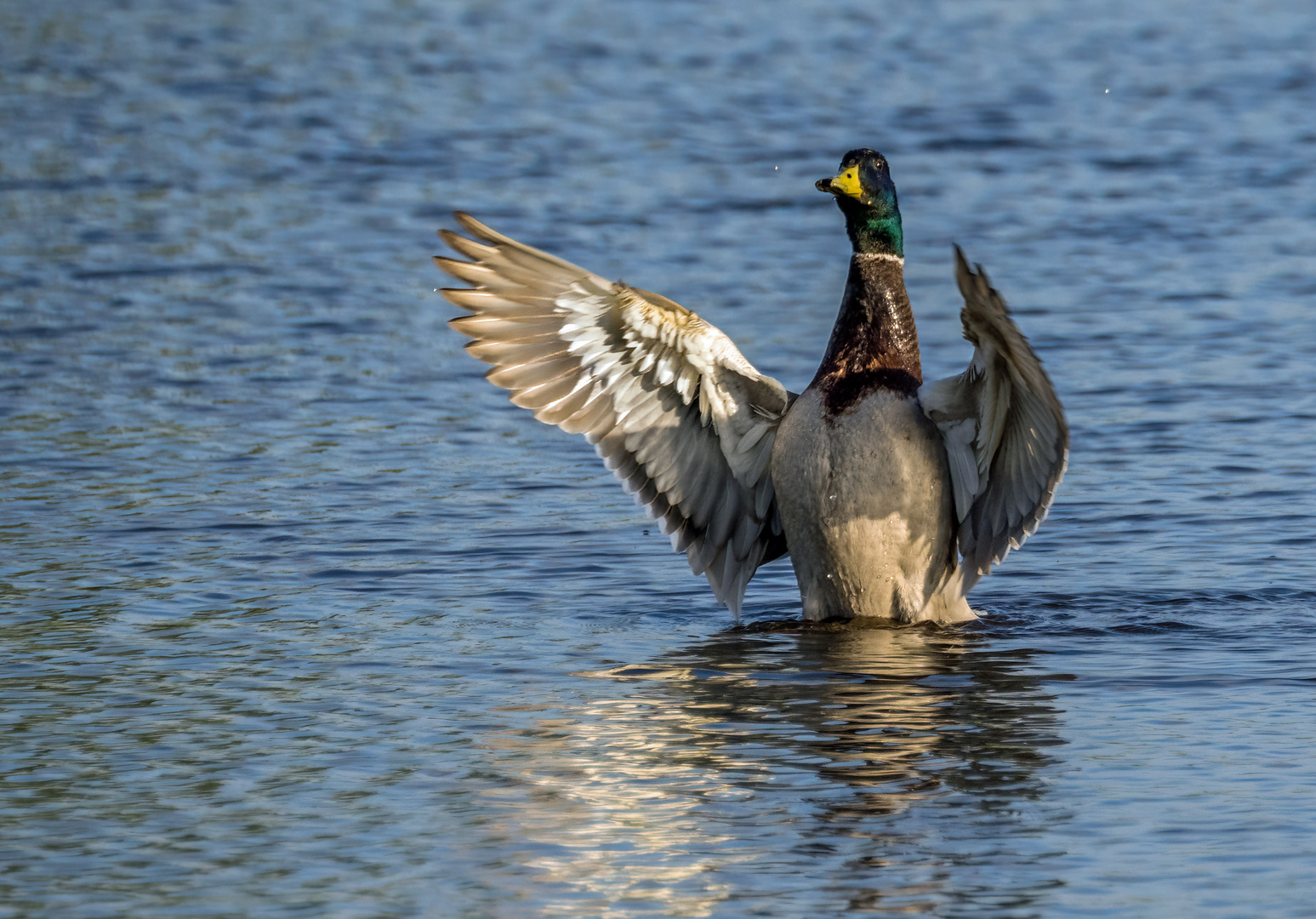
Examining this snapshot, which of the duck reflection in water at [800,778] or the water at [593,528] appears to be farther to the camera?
the water at [593,528]

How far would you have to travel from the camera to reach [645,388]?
29.1ft

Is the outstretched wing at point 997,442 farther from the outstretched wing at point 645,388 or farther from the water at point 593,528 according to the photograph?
the outstretched wing at point 645,388

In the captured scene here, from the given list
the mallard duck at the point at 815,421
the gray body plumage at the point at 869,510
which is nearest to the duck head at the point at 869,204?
the mallard duck at the point at 815,421

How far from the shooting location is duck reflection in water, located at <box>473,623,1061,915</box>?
5.80 metres

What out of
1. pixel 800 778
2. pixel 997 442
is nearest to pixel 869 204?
pixel 997 442

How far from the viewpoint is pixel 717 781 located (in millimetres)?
6676

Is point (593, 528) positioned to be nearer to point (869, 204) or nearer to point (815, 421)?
point (815, 421)

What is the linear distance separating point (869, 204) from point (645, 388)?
1.19 m

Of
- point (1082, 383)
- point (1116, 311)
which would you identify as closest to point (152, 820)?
point (1082, 383)

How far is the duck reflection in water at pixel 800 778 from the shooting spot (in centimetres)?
580

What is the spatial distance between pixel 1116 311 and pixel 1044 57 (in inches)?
410

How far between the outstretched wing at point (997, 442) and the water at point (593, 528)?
0.46 metres

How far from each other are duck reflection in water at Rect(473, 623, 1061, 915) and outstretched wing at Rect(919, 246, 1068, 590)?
1.54 ft

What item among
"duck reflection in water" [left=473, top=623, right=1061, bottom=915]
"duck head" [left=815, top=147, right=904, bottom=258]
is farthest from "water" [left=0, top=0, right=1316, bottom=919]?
"duck head" [left=815, top=147, right=904, bottom=258]
